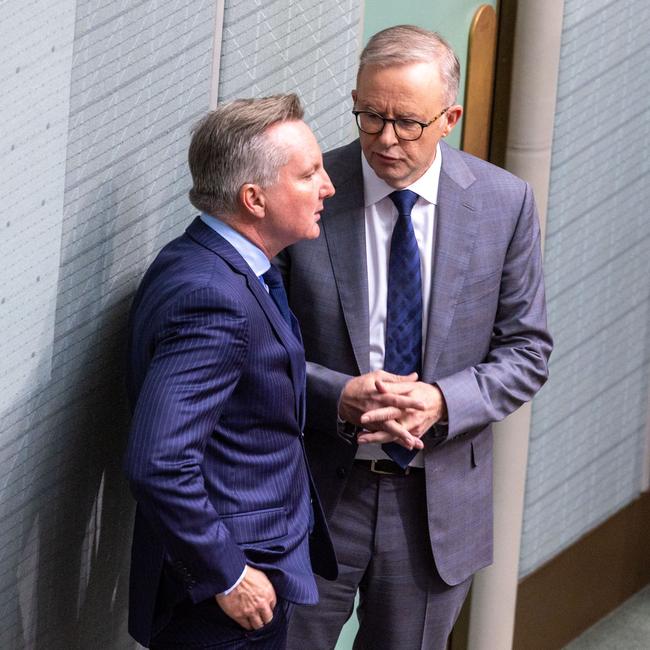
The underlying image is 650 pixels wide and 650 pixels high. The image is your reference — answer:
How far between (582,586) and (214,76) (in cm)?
233

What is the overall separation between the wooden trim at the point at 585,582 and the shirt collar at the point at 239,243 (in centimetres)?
201

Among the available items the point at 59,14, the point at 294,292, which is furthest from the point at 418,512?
the point at 59,14

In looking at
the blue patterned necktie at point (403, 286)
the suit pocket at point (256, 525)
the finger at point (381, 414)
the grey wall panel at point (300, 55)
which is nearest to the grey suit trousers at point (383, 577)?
the blue patterned necktie at point (403, 286)

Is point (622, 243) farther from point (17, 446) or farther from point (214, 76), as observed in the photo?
point (17, 446)

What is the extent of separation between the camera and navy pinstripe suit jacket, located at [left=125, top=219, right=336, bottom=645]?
2.16 metres

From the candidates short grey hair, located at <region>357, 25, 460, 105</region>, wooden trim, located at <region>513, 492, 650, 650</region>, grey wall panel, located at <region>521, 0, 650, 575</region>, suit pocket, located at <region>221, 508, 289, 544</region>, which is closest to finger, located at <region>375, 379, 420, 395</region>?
suit pocket, located at <region>221, 508, 289, 544</region>

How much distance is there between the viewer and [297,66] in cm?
291

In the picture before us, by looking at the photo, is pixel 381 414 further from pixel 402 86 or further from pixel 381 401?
pixel 402 86

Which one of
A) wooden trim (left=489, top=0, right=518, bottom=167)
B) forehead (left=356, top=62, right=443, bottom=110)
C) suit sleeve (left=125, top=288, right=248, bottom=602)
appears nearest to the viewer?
suit sleeve (left=125, top=288, right=248, bottom=602)

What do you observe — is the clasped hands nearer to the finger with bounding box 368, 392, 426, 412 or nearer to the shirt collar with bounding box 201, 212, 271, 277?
the finger with bounding box 368, 392, 426, 412

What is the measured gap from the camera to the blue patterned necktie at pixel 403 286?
2.73 m

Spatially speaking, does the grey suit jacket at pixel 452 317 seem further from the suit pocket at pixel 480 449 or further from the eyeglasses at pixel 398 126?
the eyeglasses at pixel 398 126

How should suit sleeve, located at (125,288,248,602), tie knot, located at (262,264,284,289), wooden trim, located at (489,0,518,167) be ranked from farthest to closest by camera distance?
1. wooden trim, located at (489,0,518,167)
2. tie knot, located at (262,264,284,289)
3. suit sleeve, located at (125,288,248,602)

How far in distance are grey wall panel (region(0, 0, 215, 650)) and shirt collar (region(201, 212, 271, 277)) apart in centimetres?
26
